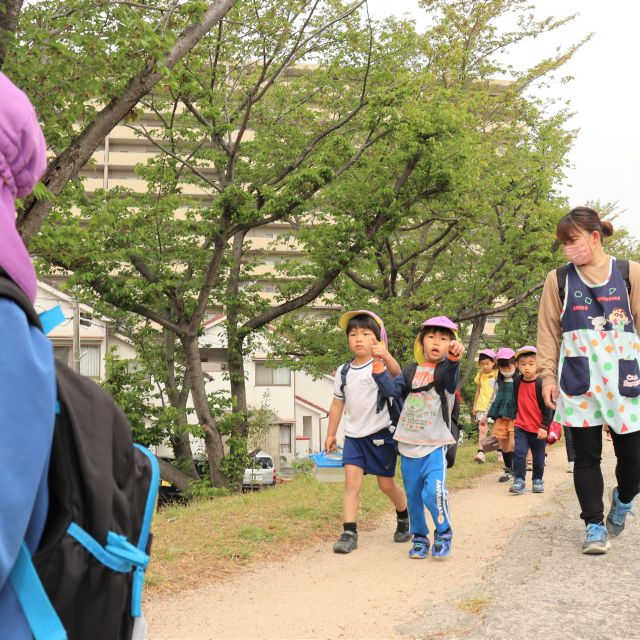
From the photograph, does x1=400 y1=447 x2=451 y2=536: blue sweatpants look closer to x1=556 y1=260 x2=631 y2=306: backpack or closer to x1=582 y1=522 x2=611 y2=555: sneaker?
x1=582 y1=522 x2=611 y2=555: sneaker

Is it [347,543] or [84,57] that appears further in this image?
[84,57]

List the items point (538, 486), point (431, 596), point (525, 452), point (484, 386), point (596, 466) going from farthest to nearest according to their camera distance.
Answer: point (484, 386)
point (525, 452)
point (538, 486)
point (596, 466)
point (431, 596)

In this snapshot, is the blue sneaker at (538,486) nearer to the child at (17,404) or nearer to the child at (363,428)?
the child at (363,428)

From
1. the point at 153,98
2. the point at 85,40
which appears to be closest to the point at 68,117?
the point at 85,40

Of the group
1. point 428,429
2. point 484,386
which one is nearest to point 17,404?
point 428,429

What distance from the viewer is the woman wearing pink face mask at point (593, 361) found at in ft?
15.2

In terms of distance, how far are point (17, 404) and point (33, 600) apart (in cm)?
31

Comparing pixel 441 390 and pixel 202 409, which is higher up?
pixel 441 390

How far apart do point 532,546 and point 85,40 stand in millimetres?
6291

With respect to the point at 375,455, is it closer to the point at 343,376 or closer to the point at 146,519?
the point at 343,376

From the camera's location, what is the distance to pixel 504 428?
33.4 ft

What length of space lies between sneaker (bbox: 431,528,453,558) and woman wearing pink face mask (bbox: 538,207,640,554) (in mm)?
857

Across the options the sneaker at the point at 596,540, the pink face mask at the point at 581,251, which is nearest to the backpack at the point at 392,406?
the sneaker at the point at 596,540

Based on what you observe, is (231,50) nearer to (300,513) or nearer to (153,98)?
(153,98)
